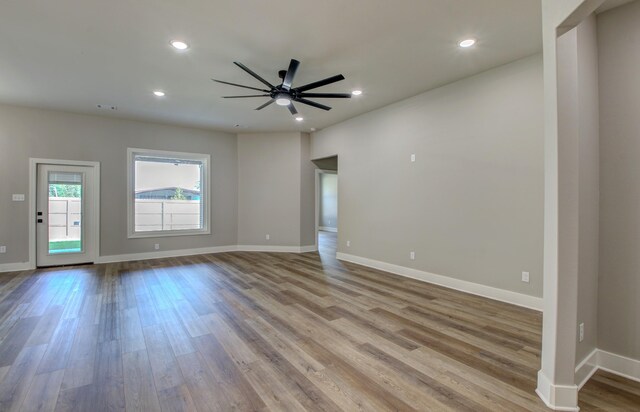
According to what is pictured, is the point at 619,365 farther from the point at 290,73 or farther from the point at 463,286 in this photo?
the point at 290,73

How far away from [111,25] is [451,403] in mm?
4387

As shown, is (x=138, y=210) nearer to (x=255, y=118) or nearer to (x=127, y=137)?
(x=127, y=137)

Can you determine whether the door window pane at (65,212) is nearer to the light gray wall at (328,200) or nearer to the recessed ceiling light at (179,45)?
the recessed ceiling light at (179,45)

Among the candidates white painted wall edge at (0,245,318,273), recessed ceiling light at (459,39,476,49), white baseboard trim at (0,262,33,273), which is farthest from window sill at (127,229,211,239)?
recessed ceiling light at (459,39,476,49)

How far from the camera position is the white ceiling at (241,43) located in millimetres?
2711

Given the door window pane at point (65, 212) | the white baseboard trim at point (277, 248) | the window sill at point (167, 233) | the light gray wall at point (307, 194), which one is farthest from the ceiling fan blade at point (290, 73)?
the door window pane at point (65, 212)

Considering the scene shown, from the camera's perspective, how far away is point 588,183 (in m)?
2.14

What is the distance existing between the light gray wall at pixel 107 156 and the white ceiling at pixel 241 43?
2.60ft

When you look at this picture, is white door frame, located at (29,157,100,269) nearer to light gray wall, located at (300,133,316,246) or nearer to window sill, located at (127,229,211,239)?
window sill, located at (127,229,211,239)

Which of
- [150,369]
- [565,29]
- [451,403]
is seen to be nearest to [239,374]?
[150,369]

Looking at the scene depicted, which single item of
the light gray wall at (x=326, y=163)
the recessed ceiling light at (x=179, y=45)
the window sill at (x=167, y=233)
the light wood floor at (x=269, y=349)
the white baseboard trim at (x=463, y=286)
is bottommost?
the light wood floor at (x=269, y=349)

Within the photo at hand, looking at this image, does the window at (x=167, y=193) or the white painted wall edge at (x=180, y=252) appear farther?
the window at (x=167, y=193)

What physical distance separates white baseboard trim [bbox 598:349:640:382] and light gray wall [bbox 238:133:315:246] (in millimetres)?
5811

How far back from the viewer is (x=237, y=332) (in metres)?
2.89
